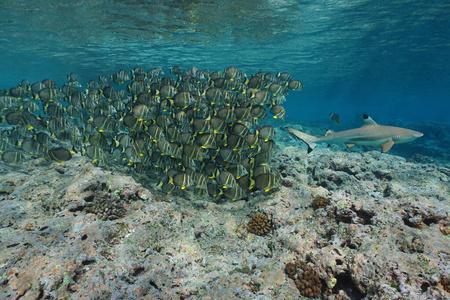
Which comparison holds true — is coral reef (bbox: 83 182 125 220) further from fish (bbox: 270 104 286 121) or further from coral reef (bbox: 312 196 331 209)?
fish (bbox: 270 104 286 121)

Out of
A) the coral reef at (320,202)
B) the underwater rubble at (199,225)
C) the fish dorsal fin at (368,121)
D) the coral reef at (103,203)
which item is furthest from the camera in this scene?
the fish dorsal fin at (368,121)

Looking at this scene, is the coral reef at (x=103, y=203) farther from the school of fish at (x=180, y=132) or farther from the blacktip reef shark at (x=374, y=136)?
the blacktip reef shark at (x=374, y=136)

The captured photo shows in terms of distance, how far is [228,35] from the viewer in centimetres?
2197

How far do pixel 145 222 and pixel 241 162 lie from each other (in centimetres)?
286

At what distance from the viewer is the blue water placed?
16188mm

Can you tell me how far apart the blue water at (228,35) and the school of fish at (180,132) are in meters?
11.4

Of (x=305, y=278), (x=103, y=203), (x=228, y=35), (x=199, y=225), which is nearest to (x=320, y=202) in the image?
(x=305, y=278)

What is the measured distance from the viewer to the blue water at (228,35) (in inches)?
637

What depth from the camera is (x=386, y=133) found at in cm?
645

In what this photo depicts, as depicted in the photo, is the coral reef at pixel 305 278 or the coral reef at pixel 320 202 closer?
the coral reef at pixel 305 278

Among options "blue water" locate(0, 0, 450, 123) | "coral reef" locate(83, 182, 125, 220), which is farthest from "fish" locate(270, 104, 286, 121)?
"blue water" locate(0, 0, 450, 123)

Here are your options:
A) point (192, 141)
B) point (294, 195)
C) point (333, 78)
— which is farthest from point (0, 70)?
point (333, 78)

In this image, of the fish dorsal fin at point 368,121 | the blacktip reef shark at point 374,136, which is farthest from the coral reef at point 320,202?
the fish dorsal fin at point 368,121

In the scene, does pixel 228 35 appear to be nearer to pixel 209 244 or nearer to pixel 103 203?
pixel 103 203
